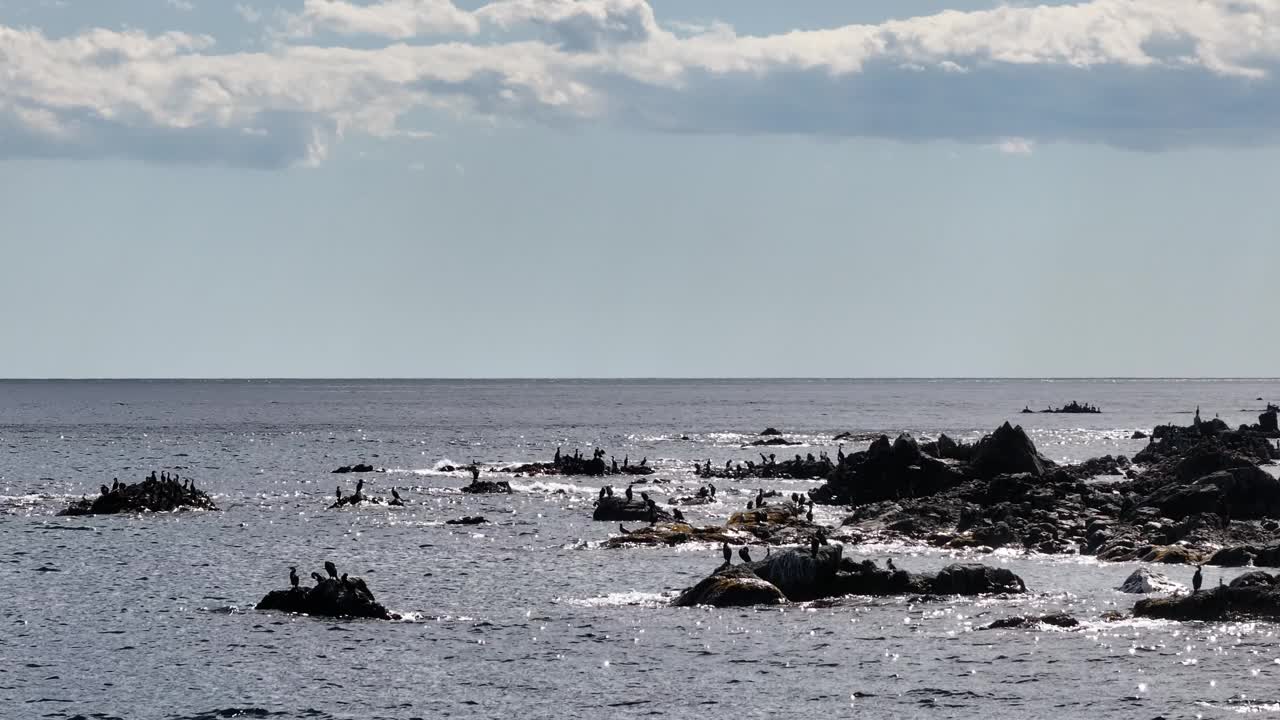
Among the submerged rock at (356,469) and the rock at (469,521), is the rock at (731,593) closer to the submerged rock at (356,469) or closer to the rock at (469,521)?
the rock at (469,521)

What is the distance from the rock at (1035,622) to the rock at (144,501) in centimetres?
5278

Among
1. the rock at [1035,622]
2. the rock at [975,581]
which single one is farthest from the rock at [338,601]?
the rock at [1035,622]

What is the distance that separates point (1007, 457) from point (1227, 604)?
31.3 m

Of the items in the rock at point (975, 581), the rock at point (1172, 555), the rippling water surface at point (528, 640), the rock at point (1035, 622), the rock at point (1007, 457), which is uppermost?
the rock at point (1007, 457)

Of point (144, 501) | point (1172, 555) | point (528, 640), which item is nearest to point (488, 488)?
point (144, 501)

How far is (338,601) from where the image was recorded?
48844 mm

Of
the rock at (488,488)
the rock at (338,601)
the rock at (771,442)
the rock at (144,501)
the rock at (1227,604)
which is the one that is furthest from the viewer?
the rock at (771,442)

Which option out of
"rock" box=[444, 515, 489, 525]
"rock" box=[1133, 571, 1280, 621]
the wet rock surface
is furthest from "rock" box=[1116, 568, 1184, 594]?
"rock" box=[444, 515, 489, 525]

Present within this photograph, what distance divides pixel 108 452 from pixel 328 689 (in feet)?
373

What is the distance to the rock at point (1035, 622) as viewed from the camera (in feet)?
146

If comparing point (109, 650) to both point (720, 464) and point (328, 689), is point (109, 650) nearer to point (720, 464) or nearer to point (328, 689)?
point (328, 689)

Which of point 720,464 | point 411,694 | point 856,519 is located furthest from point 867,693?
point 720,464

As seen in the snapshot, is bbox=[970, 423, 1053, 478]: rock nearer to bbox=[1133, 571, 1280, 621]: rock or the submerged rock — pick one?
bbox=[1133, 571, 1280, 621]: rock

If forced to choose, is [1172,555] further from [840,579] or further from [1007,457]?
[1007,457]
